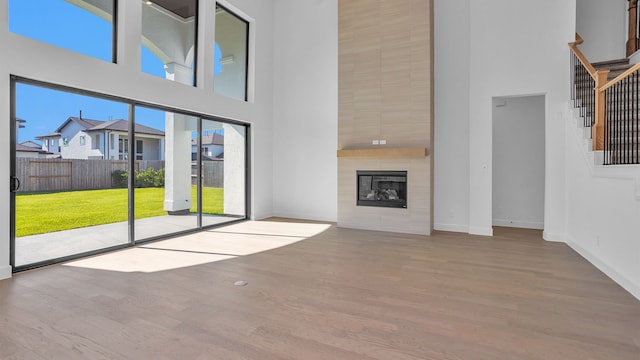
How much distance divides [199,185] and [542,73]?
6.22 m

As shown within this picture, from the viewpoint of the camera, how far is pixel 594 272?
3615 millimetres

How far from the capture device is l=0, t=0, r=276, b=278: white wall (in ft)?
11.2

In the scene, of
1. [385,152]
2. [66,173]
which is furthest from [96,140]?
[385,152]

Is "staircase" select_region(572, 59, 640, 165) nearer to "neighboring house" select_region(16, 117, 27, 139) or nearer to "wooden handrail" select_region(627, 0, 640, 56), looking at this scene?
"wooden handrail" select_region(627, 0, 640, 56)

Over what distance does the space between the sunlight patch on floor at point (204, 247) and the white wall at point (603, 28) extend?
685cm

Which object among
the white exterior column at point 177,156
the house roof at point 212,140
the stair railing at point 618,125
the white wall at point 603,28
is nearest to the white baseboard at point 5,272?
the white exterior column at point 177,156

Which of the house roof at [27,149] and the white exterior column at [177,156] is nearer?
the house roof at [27,149]

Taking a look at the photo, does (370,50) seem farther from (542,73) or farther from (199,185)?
(199,185)

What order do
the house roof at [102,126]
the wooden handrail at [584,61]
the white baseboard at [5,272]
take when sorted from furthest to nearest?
the wooden handrail at [584,61]
the house roof at [102,126]
the white baseboard at [5,272]

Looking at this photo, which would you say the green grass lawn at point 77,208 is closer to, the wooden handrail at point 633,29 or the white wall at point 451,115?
the white wall at point 451,115

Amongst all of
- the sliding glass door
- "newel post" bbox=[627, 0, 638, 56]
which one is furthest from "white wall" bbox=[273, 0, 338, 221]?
"newel post" bbox=[627, 0, 638, 56]

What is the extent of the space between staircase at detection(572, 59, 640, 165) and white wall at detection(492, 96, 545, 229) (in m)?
1.25

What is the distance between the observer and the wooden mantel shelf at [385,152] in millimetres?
5566

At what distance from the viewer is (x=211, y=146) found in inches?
251
